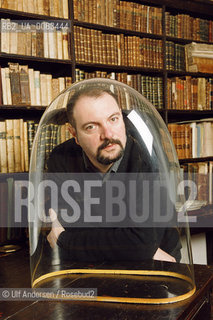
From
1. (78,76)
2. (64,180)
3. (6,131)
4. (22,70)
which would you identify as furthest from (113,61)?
(64,180)

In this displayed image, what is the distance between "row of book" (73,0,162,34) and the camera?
2.26 meters

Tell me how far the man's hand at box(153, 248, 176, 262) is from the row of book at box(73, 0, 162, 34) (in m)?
1.87

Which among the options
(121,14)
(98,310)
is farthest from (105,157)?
(121,14)

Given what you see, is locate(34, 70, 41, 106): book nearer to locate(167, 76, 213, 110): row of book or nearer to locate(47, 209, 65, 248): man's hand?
locate(167, 76, 213, 110): row of book

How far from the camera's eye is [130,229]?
2.31 ft

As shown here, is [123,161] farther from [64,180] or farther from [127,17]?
[127,17]

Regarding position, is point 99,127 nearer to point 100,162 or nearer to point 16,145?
point 100,162

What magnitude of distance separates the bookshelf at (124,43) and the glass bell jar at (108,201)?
54.6 inches

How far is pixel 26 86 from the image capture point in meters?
2.08

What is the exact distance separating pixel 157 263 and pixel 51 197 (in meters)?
0.25

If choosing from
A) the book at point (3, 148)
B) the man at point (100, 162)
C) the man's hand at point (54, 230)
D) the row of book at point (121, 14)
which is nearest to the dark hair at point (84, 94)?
the man at point (100, 162)

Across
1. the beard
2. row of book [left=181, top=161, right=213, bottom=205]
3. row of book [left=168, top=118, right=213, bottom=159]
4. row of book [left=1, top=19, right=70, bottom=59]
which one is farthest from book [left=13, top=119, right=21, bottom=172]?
the beard

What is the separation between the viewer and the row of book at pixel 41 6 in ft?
6.59

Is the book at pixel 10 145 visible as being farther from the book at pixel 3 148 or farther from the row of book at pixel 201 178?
the row of book at pixel 201 178
